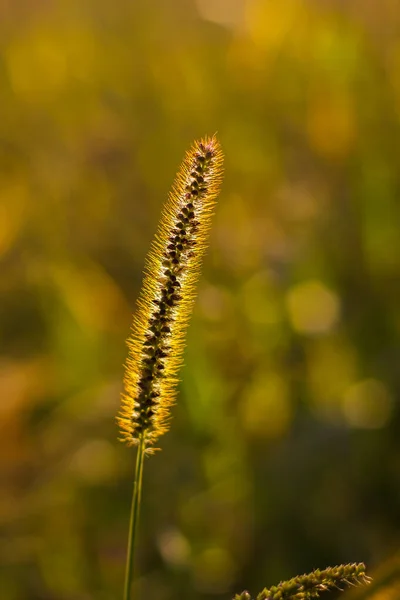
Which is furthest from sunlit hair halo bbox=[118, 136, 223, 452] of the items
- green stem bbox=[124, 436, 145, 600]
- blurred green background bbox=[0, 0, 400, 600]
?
blurred green background bbox=[0, 0, 400, 600]

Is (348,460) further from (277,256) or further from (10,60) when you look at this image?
(10,60)

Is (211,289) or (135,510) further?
(211,289)

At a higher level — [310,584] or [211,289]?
[211,289]

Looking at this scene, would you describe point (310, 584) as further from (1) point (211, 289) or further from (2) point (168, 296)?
(1) point (211, 289)

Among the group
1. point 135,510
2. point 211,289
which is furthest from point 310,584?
point 211,289

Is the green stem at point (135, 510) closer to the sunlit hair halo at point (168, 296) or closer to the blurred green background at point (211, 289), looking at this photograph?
the sunlit hair halo at point (168, 296)

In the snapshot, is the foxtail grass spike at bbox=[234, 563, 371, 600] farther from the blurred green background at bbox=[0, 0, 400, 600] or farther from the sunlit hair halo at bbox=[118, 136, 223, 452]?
the blurred green background at bbox=[0, 0, 400, 600]

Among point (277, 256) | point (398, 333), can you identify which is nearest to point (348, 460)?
point (398, 333)
